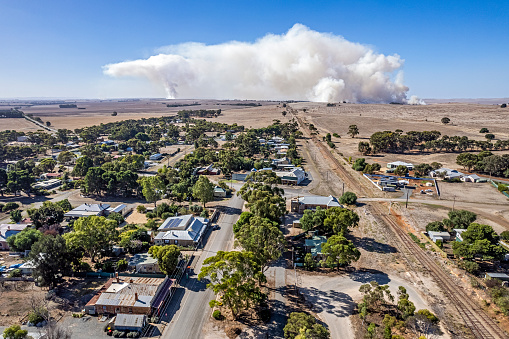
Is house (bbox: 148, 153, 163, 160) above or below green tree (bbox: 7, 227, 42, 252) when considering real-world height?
above

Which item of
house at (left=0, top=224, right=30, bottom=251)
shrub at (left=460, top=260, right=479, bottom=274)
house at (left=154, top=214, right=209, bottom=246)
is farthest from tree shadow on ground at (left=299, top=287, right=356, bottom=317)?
house at (left=0, top=224, right=30, bottom=251)

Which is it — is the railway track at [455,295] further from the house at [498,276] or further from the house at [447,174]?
the house at [447,174]

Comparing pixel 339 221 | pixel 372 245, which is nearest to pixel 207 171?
pixel 339 221

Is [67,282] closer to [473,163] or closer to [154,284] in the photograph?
[154,284]

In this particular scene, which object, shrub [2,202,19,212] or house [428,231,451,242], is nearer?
house [428,231,451,242]

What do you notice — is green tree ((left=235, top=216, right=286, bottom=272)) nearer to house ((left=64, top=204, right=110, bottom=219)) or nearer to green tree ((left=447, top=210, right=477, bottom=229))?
green tree ((left=447, top=210, right=477, bottom=229))

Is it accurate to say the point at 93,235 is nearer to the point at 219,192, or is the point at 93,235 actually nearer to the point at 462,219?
the point at 219,192

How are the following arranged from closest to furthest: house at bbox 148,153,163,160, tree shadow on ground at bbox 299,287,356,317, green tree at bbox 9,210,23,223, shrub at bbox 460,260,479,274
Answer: tree shadow on ground at bbox 299,287,356,317 → shrub at bbox 460,260,479,274 → green tree at bbox 9,210,23,223 → house at bbox 148,153,163,160
